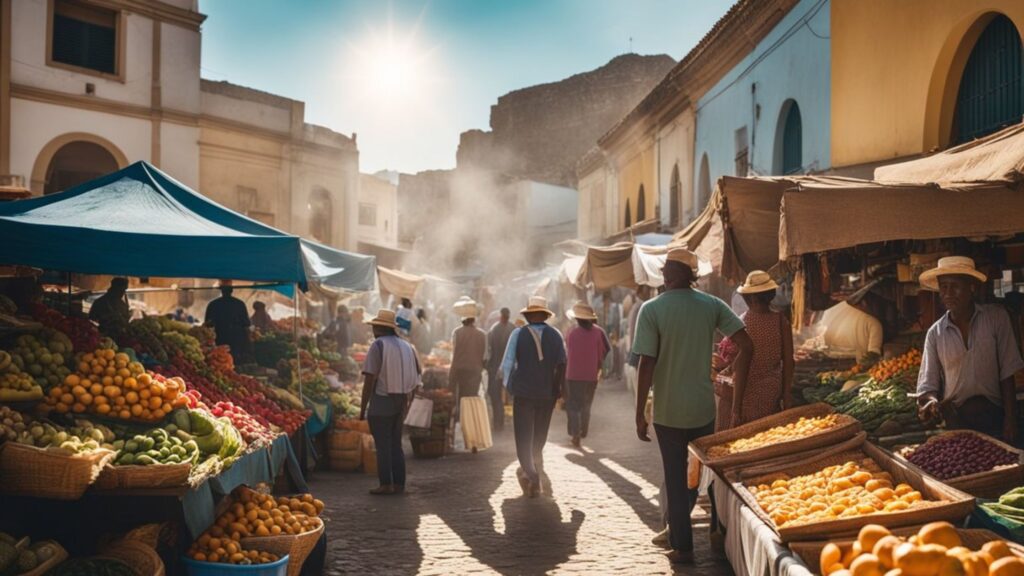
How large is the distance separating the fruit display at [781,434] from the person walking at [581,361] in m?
5.41

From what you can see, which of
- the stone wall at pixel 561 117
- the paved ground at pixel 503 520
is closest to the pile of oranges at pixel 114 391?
the paved ground at pixel 503 520

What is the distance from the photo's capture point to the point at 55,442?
15.3 ft

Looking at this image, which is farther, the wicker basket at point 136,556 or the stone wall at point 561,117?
the stone wall at point 561,117

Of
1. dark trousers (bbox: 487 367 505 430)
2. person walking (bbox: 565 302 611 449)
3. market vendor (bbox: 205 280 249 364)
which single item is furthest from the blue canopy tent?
dark trousers (bbox: 487 367 505 430)

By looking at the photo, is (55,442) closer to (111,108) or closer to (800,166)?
(800,166)

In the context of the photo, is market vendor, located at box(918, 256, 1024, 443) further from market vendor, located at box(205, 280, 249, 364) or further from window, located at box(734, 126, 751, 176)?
window, located at box(734, 126, 751, 176)

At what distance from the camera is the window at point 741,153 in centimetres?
1650

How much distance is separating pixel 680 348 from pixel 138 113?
21098 mm

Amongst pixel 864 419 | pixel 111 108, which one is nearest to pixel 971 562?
pixel 864 419

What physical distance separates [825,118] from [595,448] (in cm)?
593

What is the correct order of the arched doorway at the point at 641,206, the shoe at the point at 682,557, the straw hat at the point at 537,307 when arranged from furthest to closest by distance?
1. the arched doorway at the point at 641,206
2. the straw hat at the point at 537,307
3. the shoe at the point at 682,557

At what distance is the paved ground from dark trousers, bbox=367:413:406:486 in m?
0.26

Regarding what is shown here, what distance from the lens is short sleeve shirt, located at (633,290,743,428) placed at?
5.80 meters

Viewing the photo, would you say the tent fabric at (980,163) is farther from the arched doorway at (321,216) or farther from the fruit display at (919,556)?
the arched doorway at (321,216)
